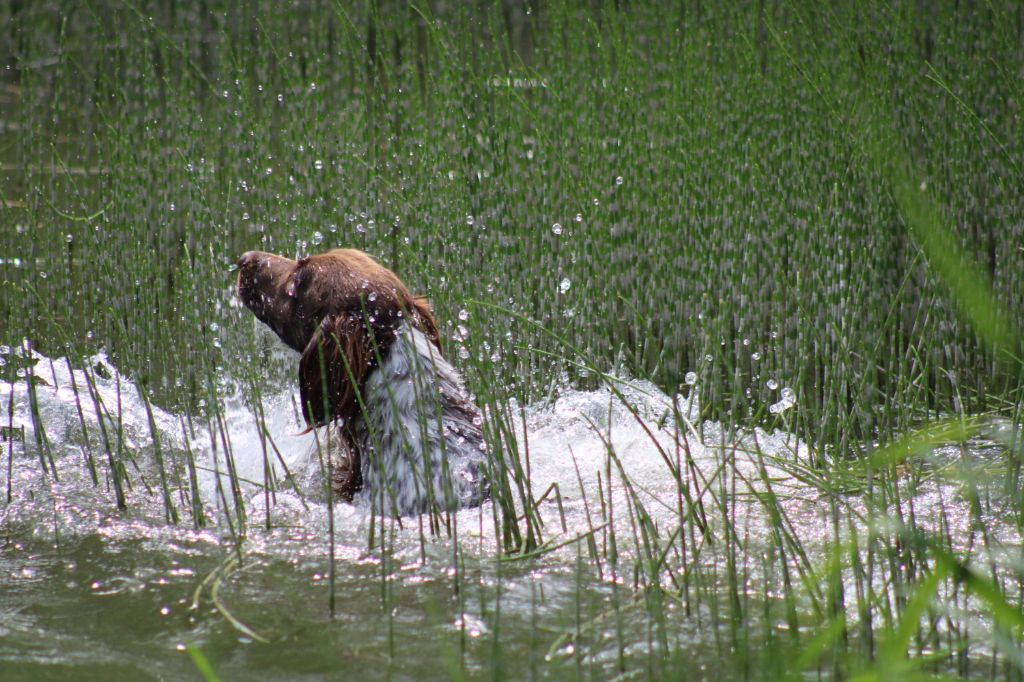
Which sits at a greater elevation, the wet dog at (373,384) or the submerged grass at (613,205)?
the submerged grass at (613,205)

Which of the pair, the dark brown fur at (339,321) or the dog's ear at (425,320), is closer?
the dark brown fur at (339,321)

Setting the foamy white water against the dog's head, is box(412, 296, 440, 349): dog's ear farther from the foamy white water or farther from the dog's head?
the foamy white water

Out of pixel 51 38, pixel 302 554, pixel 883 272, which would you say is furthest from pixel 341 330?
pixel 51 38

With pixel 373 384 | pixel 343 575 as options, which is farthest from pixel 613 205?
pixel 343 575

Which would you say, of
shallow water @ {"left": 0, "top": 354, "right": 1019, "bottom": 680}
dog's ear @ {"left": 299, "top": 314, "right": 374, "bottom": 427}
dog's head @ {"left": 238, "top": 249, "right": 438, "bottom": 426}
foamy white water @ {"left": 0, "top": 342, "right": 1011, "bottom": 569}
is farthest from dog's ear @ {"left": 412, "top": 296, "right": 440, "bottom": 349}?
shallow water @ {"left": 0, "top": 354, "right": 1019, "bottom": 680}

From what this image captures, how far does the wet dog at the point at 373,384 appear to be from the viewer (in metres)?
3.11

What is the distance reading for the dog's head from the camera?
123 inches

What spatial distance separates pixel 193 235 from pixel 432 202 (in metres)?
0.99

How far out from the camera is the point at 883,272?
173 inches

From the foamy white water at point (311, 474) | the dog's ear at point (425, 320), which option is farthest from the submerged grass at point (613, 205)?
the dog's ear at point (425, 320)

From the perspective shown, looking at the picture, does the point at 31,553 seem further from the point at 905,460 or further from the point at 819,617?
the point at 905,460

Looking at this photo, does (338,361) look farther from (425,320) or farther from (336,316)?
(425,320)

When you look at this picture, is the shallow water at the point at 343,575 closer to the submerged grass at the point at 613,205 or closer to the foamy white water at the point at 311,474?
the foamy white water at the point at 311,474

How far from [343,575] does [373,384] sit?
71cm
